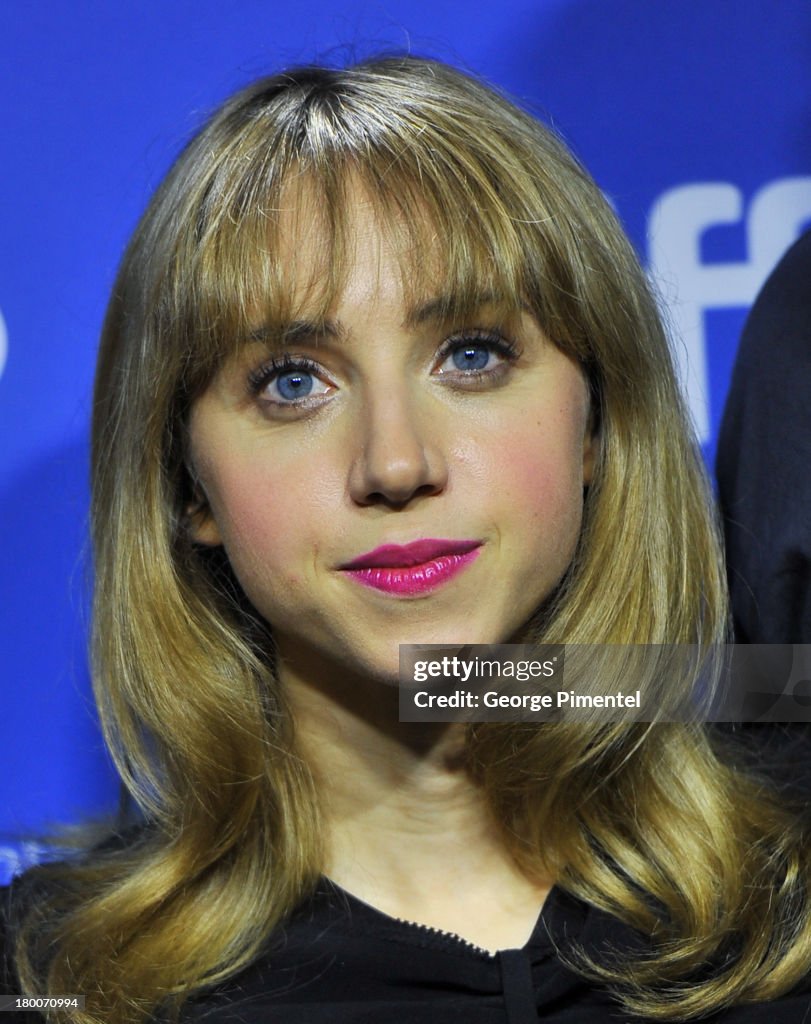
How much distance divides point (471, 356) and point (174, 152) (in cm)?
60

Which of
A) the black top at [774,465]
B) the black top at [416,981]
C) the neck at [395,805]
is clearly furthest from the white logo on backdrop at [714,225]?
the black top at [416,981]

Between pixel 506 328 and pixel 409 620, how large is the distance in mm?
262

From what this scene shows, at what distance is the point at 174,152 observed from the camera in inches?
60.0

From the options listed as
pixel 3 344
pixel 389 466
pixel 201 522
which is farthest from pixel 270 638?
pixel 3 344

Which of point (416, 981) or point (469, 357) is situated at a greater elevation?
point (469, 357)

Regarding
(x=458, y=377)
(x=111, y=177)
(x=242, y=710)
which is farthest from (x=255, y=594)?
(x=111, y=177)

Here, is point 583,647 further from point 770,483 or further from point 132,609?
point 132,609

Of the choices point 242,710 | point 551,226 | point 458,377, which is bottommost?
point 242,710

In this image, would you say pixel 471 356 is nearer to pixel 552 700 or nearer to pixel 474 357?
pixel 474 357

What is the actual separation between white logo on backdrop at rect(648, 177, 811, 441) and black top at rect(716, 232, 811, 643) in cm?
14

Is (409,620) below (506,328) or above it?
below

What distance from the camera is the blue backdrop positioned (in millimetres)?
1538

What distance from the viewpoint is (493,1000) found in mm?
1124

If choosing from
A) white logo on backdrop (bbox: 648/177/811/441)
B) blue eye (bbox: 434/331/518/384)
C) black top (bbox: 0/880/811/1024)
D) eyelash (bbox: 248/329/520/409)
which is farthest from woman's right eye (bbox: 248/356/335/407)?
white logo on backdrop (bbox: 648/177/811/441)
